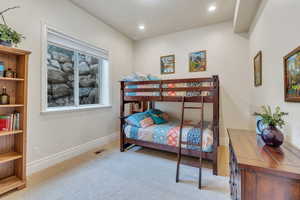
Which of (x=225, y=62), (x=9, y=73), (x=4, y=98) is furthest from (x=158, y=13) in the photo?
(x=4, y=98)

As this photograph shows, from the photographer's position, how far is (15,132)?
1802mm

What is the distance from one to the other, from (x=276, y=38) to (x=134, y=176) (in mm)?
2668

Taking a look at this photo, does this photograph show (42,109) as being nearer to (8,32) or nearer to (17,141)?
(17,141)

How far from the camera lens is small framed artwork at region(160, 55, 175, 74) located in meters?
4.14

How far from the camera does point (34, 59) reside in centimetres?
226

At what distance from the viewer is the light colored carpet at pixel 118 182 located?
176 centimetres

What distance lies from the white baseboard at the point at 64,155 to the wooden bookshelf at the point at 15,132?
0.26m

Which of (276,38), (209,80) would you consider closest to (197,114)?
(209,80)

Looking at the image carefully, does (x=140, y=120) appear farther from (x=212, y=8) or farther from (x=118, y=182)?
(x=212, y=8)

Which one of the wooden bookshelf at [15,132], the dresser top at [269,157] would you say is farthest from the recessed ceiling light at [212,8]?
the wooden bookshelf at [15,132]

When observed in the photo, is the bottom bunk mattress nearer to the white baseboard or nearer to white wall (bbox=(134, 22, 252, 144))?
the white baseboard

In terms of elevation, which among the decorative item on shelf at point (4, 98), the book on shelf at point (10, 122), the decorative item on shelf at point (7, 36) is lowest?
the book on shelf at point (10, 122)

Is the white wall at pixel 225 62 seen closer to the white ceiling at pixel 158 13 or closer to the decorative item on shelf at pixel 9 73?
the white ceiling at pixel 158 13

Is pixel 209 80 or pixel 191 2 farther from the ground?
pixel 191 2
